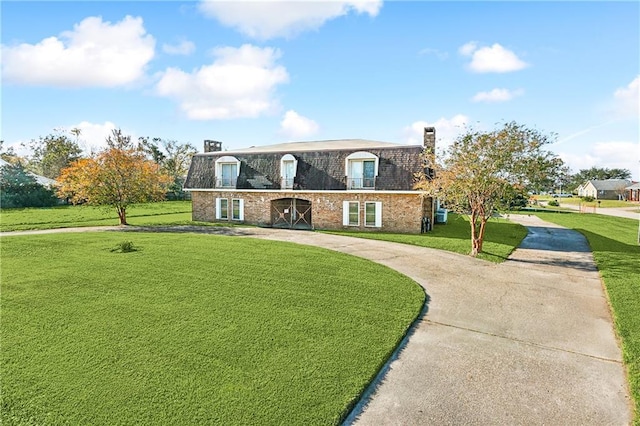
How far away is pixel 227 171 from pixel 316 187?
6.81 metres

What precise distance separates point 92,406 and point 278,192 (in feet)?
62.6

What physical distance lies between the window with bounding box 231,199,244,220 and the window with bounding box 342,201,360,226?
7130 millimetres

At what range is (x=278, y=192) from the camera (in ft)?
75.8

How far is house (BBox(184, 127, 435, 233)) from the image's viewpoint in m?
20.5

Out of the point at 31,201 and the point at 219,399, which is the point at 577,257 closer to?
the point at 219,399

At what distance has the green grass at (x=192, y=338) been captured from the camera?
442cm

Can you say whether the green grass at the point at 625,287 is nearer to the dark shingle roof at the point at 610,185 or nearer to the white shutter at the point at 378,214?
the white shutter at the point at 378,214

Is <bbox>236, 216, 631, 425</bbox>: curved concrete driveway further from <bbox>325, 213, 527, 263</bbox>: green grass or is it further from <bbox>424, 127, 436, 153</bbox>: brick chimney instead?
<bbox>424, 127, 436, 153</bbox>: brick chimney

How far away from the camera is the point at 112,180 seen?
2147 cm

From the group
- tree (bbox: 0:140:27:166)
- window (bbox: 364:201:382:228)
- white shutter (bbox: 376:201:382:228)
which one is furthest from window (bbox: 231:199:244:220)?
tree (bbox: 0:140:27:166)

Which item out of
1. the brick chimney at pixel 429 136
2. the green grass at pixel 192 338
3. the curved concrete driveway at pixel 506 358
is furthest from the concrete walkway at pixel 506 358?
the brick chimney at pixel 429 136

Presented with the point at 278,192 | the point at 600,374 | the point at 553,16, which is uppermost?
the point at 553,16

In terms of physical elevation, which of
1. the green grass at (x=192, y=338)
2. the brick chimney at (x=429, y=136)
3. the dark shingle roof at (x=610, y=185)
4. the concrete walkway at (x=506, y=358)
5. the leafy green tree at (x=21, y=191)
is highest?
the brick chimney at (x=429, y=136)

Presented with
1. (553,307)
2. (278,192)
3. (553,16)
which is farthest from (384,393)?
(278,192)
